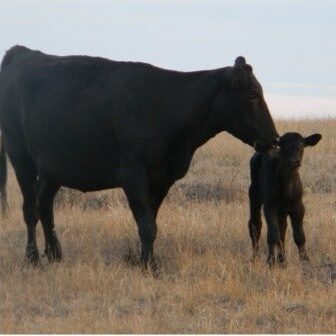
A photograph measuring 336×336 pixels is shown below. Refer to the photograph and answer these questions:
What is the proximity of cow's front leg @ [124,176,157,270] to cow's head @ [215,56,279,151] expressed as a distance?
1.07 metres

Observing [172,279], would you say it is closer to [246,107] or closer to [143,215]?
[143,215]

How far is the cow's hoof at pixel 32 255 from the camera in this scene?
10.8 m

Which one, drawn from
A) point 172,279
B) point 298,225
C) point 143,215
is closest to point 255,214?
point 298,225

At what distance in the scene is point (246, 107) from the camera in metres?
9.74

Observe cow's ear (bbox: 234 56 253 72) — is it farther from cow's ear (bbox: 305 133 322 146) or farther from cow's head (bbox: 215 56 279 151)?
cow's ear (bbox: 305 133 322 146)

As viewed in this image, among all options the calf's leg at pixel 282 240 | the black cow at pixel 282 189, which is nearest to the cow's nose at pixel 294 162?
the black cow at pixel 282 189

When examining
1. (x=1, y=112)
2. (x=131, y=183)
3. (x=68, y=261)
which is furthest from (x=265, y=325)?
(x=1, y=112)

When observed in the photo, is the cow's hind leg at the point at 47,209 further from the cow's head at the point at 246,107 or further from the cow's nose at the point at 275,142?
the cow's nose at the point at 275,142

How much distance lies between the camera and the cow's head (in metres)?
9.72

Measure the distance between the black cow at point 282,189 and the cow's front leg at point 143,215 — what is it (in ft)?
3.86

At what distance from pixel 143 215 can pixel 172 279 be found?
743 mm

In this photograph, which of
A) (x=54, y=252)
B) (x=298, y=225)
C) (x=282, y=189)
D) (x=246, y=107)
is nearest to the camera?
(x=246, y=107)

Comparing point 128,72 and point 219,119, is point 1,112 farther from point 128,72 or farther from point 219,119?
point 219,119

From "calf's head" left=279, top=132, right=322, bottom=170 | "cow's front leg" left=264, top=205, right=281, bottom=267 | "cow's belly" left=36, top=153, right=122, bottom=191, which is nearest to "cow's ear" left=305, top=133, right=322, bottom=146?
"calf's head" left=279, top=132, right=322, bottom=170
